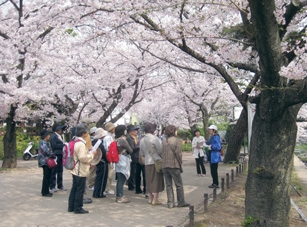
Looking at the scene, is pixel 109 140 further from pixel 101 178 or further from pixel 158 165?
pixel 158 165

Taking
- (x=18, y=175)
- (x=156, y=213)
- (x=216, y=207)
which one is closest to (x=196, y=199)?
(x=216, y=207)

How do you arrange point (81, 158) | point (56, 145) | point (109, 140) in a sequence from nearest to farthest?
point (81, 158) < point (109, 140) < point (56, 145)

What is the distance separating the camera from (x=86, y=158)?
6.69 meters

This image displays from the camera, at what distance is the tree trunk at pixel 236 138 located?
16.1 m

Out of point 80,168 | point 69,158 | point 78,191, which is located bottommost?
point 78,191

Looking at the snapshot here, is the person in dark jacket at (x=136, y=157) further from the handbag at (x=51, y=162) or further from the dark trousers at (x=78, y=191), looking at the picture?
the dark trousers at (x=78, y=191)

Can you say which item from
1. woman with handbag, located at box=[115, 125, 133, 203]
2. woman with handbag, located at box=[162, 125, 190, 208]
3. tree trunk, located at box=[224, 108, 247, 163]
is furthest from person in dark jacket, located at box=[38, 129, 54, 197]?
tree trunk, located at box=[224, 108, 247, 163]

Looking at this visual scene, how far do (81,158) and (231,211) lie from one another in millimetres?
2889

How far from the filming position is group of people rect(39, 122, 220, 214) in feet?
22.2

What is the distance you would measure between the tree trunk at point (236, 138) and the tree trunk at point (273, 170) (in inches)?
418

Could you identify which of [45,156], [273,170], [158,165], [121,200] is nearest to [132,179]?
[121,200]

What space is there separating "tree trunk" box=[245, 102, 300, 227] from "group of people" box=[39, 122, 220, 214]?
1987mm

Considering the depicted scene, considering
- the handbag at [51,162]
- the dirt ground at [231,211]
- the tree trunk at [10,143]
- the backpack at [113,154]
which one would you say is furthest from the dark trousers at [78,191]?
the tree trunk at [10,143]

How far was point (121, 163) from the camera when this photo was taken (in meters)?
7.76
